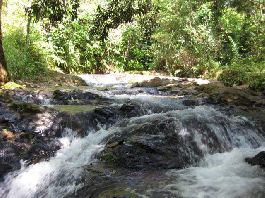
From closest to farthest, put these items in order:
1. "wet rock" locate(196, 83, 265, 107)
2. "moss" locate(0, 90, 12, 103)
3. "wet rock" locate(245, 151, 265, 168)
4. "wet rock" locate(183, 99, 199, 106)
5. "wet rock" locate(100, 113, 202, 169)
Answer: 1. "wet rock" locate(245, 151, 265, 168)
2. "wet rock" locate(100, 113, 202, 169)
3. "moss" locate(0, 90, 12, 103)
4. "wet rock" locate(196, 83, 265, 107)
5. "wet rock" locate(183, 99, 199, 106)

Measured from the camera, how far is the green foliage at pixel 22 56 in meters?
14.4

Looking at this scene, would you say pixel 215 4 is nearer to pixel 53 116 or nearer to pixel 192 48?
pixel 192 48

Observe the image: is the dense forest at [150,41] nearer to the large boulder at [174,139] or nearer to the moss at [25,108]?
the moss at [25,108]

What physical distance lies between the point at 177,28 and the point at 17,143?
51.5 feet

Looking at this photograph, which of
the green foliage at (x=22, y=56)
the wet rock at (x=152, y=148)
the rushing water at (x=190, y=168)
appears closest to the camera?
the rushing water at (x=190, y=168)

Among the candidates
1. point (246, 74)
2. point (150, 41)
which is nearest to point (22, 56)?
point (246, 74)

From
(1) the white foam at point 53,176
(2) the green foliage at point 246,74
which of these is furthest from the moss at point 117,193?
(2) the green foliage at point 246,74

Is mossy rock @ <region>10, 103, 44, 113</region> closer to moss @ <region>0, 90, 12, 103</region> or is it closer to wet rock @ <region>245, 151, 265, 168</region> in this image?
moss @ <region>0, 90, 12, 103</region>

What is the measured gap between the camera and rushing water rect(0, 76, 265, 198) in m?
5.45

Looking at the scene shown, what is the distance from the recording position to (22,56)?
14719mm

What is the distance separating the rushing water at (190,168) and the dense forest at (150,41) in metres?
3.86

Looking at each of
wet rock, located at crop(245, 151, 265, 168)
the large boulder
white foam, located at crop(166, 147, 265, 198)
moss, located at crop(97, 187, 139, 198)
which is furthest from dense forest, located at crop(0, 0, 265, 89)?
moss, located at crop(97, 187, 139, 198)

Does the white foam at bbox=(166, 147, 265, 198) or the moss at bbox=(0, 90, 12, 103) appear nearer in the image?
the white foam at bbox=(166, 147, 265, 198)

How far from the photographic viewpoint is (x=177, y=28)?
851 inches
